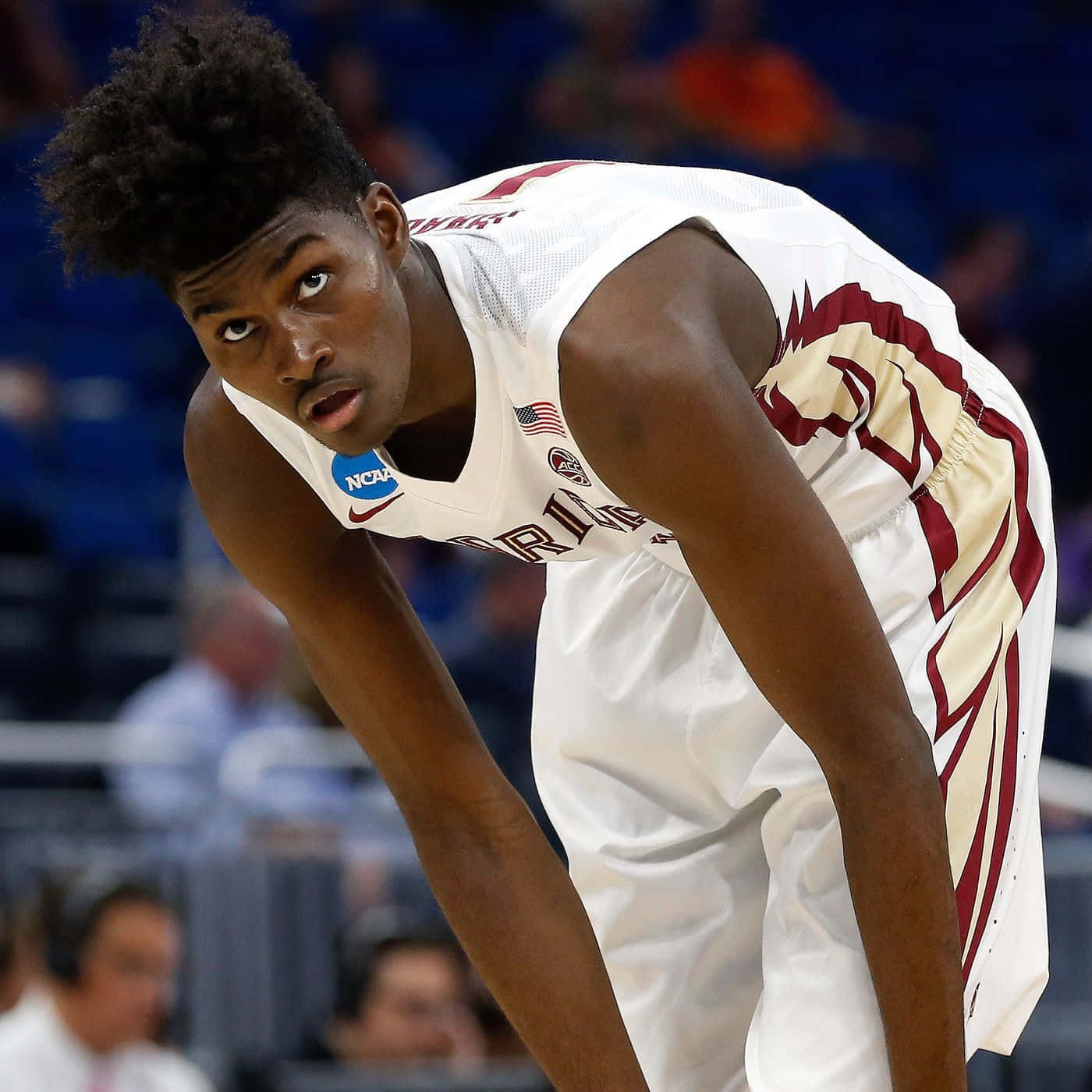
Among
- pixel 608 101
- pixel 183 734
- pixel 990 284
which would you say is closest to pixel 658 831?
pixel 183 734

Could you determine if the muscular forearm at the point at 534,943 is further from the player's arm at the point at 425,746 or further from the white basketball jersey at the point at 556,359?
the white basketball jersey at the point at 556,359

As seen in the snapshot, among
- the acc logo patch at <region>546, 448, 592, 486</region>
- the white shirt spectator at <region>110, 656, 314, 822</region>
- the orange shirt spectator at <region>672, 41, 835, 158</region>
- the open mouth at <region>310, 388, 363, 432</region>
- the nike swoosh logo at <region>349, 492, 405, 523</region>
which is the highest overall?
the open mouth at <region>310, 388, 363, 432</region>

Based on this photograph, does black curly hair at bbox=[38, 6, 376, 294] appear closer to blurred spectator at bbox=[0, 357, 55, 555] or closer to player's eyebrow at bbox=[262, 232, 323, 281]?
player's eyebrow at bbox=[262, 232, 323, 281]

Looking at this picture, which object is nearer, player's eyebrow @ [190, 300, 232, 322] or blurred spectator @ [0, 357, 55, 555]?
player's eyebrow @ [190, 300, 232, 322]

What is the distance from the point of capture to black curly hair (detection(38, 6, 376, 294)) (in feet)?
6.81

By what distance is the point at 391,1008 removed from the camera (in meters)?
4.62

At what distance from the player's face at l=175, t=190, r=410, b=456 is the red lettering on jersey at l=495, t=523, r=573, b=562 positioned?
0.24 meters

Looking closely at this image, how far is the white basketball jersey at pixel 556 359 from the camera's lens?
2211 millimetres

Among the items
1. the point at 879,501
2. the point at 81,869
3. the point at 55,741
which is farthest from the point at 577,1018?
the point at 55,741

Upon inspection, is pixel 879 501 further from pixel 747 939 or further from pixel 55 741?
pixel 55 741

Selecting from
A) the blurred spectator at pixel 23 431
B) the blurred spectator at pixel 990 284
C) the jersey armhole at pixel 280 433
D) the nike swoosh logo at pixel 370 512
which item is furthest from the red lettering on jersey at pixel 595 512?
the blurred spectator at pixel 990 284

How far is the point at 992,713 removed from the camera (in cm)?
247

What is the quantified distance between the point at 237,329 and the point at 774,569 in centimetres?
66

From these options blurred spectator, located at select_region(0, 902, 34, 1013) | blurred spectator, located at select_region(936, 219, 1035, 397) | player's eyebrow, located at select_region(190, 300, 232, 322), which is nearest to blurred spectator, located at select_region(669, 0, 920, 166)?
blurred spectator, located at select_region(936, 219, 1035, 397)
